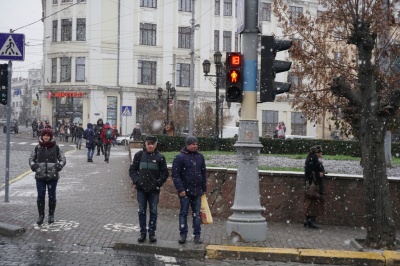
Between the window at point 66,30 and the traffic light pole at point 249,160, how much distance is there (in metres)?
43.6

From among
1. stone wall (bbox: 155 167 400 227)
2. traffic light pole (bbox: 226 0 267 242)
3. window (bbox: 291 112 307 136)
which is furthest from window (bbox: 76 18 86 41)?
traffic light pole (bbox: 226 0 267 242)

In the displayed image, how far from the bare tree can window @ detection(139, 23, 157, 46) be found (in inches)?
1255

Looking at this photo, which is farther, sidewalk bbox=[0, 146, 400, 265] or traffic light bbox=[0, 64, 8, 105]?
traffic light bbox=[0, 64, 8, 105]

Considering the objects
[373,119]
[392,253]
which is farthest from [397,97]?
[392,253]

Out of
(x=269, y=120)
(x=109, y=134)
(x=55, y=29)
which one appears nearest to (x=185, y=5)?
(x=55, y=29)

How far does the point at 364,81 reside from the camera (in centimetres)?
1024

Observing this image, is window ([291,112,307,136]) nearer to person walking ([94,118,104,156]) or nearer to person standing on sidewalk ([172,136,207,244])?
person walking ([94,118,104,156])

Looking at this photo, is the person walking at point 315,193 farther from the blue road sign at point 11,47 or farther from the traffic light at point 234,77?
the blue road sign at point 11,47

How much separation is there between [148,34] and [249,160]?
143ft

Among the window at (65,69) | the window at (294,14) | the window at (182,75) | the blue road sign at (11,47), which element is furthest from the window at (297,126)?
the blue road sign at (11,47)

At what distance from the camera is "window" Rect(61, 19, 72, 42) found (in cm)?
5166

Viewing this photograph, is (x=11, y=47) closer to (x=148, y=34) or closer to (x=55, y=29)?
(x=148, y=34)

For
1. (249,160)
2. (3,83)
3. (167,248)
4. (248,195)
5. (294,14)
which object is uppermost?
(294,14)

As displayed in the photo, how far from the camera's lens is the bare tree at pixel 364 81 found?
10070 millimetres
